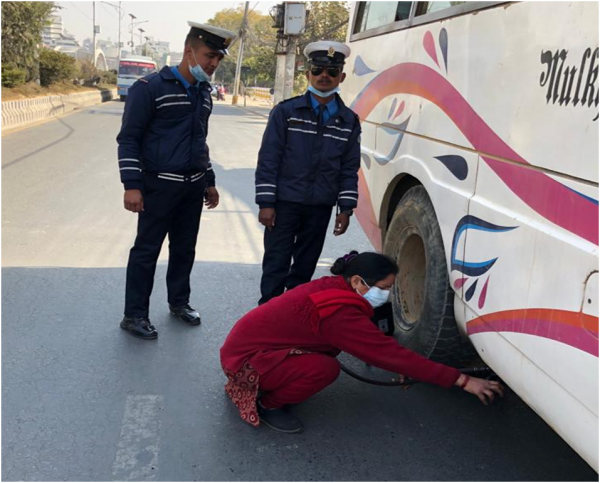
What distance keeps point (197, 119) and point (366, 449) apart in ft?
6.94

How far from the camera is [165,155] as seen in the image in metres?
3.65

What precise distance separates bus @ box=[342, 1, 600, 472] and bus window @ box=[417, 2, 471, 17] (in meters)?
0.02

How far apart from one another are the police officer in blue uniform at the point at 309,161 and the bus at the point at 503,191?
298 millimetres

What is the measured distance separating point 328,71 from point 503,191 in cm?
158

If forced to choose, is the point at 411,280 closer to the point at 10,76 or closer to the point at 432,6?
the point at 432,6

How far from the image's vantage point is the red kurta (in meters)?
2.68

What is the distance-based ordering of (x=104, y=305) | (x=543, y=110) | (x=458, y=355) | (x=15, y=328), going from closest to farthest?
(x=543, y=110) → (x=458, y=355) → (x=15, y=328) → (x=104, y=305)

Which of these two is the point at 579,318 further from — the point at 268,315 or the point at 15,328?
the point at 15,328

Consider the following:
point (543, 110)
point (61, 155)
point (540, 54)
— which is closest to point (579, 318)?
point (543, 110)

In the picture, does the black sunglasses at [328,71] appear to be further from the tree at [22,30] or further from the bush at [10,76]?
the tree at [22,30]

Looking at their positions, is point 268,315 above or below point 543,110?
below

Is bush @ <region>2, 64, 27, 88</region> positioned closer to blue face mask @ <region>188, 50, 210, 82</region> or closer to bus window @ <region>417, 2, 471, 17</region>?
blue face mask @ <region>188, 50, 210, 82</region>

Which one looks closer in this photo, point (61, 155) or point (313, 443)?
point (313, 443)

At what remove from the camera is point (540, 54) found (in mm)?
2135
